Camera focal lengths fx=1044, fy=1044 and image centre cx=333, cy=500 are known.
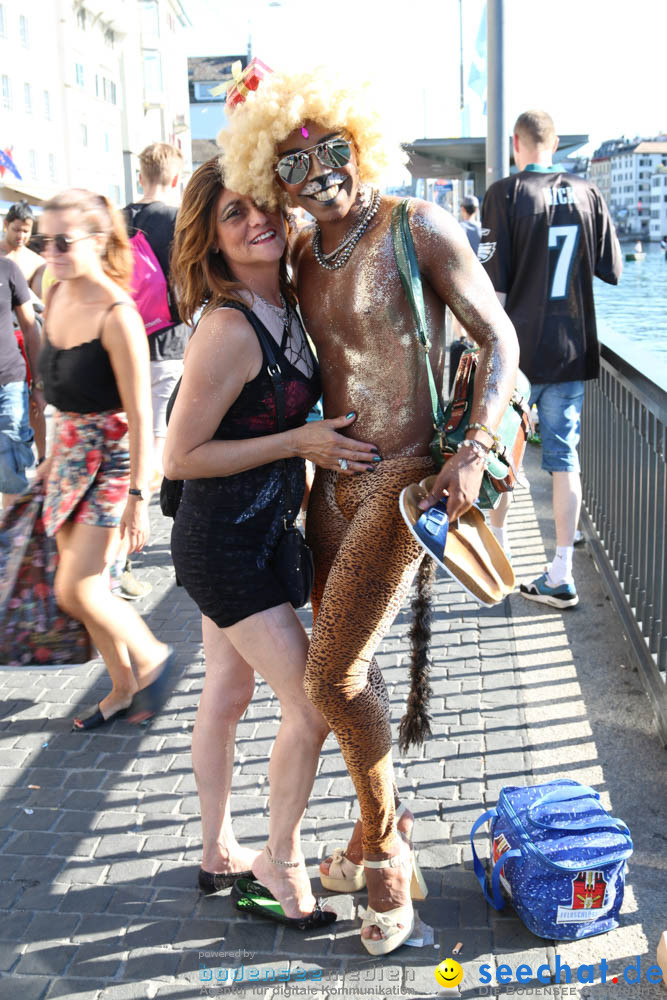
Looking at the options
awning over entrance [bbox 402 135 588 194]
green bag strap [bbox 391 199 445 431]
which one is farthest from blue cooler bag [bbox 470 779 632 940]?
awning over entrance [bbox 402 135 588 194]

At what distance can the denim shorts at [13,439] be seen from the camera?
641 centimetres

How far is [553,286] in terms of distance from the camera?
5.52m

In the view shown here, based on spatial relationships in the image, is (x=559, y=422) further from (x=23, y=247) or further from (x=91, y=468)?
(x=23, y=247)

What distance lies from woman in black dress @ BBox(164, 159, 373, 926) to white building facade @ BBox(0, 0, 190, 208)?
1057 inches

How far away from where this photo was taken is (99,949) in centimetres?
290

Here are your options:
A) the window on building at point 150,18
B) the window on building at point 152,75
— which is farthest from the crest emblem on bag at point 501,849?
the window on building at point 150,18

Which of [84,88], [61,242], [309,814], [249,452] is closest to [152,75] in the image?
[84,88]

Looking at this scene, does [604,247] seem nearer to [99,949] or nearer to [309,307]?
[309,307]

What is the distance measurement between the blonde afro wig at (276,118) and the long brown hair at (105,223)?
150 cm

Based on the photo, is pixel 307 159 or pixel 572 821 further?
pixel 572 821

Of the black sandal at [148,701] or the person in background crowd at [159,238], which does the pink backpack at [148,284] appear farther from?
the black sandal at [148,701]

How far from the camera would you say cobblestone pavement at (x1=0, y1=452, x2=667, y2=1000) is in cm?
280

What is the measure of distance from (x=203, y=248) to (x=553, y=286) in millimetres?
3232

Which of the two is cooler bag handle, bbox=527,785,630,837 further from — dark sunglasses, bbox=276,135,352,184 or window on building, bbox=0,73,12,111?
window on building, bbox=0,73,12,111
